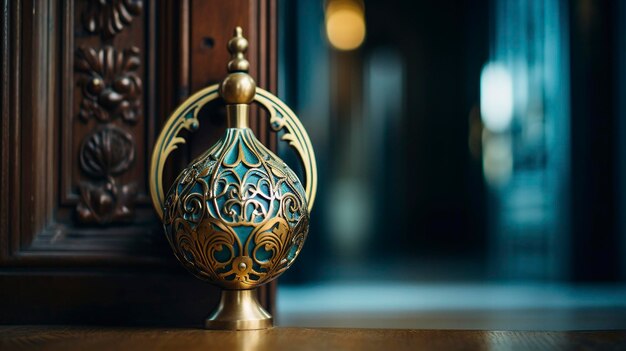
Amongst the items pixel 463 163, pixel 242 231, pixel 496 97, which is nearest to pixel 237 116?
pixel 242 231

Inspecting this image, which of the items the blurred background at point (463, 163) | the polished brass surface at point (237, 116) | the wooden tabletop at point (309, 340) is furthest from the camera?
the blurred background at point (463, 163)

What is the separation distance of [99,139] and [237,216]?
286 millimetres

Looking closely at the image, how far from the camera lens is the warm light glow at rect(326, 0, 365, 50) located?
215 inches

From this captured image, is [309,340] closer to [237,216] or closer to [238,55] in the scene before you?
[237,216]

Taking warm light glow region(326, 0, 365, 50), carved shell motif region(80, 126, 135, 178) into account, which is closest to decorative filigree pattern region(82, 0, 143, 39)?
carved shell motif region(80, 126, 135, 178)

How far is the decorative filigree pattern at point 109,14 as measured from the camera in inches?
35.8

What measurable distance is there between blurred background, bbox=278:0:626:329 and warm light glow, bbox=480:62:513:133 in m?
0.02

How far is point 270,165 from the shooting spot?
734 mm

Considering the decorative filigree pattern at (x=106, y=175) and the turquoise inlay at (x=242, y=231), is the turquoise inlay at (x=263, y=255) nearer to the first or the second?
the turquoise inlay at (x=242, y=231)

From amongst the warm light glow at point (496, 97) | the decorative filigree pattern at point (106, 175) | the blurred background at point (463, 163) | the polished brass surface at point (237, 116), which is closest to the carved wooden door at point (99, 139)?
the decorative filigree pattern at point (106, 175)

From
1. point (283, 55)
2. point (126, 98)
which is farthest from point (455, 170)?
point (126, 98)

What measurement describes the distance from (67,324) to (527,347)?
52 centimetres

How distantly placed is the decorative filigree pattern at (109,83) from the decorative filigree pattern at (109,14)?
0.09 feet

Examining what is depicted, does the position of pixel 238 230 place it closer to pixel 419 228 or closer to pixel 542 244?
pixel 542 244
